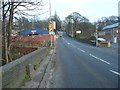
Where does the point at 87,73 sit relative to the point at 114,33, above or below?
below

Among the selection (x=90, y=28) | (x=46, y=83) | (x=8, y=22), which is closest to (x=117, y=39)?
(x=90, y=28)

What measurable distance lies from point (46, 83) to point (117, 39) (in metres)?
94.8

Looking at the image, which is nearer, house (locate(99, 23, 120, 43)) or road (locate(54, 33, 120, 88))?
road (locate(54, 33, 120, 88))

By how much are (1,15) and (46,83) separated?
26.1 feet

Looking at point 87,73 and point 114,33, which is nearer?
point 87,73

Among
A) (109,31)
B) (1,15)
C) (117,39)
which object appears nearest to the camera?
(1,15)

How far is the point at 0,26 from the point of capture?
1902 centimetres

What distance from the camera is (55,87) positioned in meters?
11.2

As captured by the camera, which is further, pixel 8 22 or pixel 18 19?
pixel 8 22

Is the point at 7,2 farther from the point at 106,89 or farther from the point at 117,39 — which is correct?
the point at 117,39

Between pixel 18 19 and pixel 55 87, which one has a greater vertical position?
pixel 18 19

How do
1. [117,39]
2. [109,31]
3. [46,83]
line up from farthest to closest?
[109,31] < [117,39] < [46,83]

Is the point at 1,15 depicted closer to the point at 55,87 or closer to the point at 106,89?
the point at 55,87

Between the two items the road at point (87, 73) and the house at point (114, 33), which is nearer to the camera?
the road at point (87, 73)
